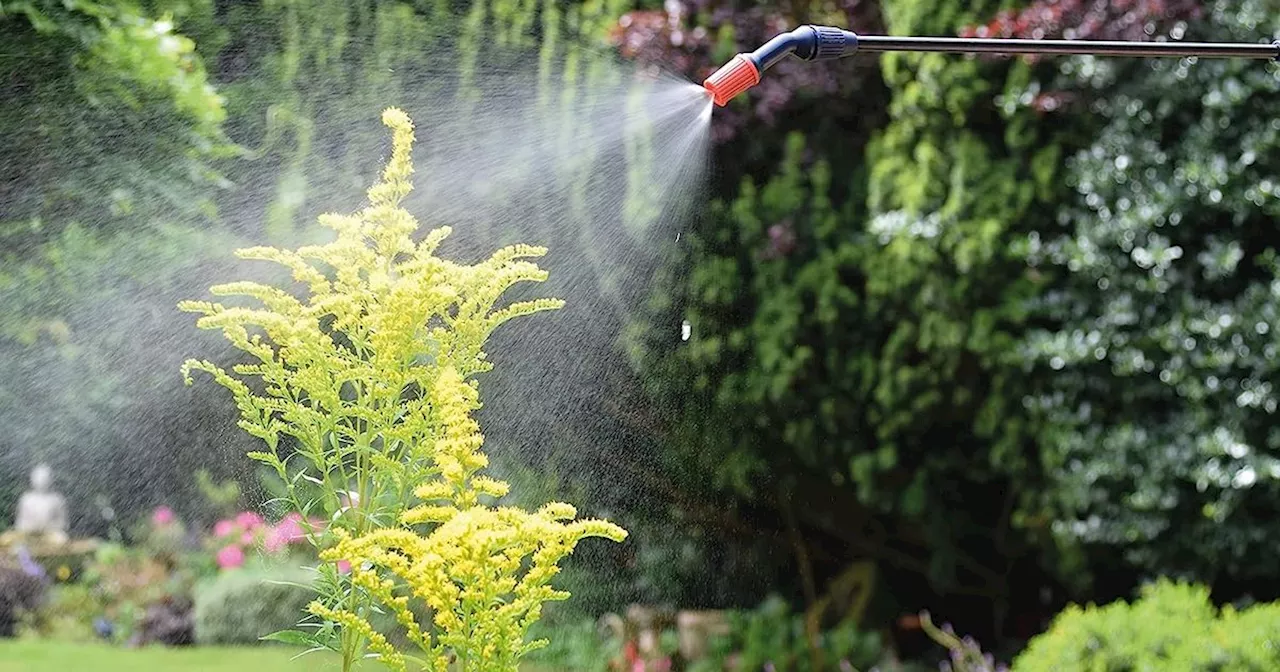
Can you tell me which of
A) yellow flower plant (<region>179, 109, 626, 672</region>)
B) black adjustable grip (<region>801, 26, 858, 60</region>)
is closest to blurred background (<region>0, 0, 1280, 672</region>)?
yellow flower plant (<region>179, 109, 626, 672</region>)

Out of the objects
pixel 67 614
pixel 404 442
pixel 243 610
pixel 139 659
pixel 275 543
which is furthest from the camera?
pixel 67 614

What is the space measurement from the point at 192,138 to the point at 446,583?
2.87 meters

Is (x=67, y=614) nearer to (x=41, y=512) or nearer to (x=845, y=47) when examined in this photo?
(x=41, y=512)

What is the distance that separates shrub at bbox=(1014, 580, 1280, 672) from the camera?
3.08 metres

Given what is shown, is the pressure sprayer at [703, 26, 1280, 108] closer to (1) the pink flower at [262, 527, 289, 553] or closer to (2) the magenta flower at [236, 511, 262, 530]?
(1) the pink flower at [262, 527, 289, 553]

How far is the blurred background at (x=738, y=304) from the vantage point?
12.3 feet

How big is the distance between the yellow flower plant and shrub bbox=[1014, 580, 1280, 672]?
74.7 inches

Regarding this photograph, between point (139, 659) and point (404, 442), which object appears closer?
point (404, 442)

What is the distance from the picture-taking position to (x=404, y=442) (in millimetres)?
1841

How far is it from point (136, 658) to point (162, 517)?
61 centimetres

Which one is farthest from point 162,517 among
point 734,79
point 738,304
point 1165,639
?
point 734,79

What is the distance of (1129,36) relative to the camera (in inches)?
146

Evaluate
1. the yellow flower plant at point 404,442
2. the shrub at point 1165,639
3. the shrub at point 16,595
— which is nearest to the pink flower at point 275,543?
the yellow flower plant at point 404,442

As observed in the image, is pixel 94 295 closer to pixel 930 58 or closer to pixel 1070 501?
A: pixel 930 58
